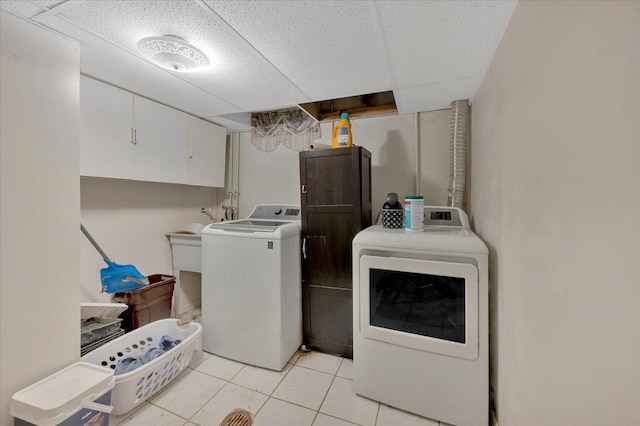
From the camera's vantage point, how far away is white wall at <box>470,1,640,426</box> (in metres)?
0.52

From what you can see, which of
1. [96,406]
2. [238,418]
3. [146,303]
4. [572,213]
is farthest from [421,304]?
[146,303]

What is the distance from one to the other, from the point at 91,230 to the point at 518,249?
2.77 meters

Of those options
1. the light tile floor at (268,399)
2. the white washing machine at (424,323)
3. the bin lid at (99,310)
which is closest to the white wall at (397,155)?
the white washing machine at (424,323)

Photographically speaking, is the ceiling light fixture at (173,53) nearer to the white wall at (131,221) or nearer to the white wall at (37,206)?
the white wall at (37,206)

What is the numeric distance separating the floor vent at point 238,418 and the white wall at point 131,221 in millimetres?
→ 1469

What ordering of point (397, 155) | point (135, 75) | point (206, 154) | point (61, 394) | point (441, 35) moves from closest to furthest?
point (61, 394) < point (441, 35) < point (135, 75) < point (397, 155) < point (206, 154)

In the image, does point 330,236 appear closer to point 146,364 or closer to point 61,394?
point 146,364

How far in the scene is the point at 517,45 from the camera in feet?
3.24

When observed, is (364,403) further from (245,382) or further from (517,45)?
(517,45)

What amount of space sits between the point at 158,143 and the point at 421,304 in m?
2.43

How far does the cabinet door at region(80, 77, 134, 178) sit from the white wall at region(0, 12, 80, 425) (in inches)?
21.0

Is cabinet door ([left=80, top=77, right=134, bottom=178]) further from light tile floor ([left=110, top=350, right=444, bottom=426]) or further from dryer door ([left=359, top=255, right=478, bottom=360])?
dryer door ([left=359, top=255, right=478, bottom=360])

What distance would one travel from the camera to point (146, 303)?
79.7 inches

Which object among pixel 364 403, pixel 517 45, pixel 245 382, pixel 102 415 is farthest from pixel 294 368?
pixel 517 45
